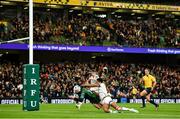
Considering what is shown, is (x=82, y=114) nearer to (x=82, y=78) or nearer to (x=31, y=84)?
(x=31, y=84)

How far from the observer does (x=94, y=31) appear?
150ft

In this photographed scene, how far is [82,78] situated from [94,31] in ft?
20.5

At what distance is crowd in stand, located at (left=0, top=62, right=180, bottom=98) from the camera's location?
37.5m

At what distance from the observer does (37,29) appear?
42.2m

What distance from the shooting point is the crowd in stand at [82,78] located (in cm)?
3752

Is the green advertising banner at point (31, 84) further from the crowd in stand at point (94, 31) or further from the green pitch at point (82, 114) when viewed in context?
the crowd in stand at point (94, 31)

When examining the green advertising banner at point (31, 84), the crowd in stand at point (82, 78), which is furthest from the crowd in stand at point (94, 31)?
the green advertising banner at point (31, 84)

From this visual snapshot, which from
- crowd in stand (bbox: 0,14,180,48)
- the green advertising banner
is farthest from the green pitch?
crowd in stand (bbox: 0,14,180,48)

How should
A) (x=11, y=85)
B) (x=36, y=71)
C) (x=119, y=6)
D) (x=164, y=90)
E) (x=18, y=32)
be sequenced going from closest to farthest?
(x=36, y=71), (x=11, y=85), (x=18, y=32), (x=164, y=90), (x=119, y=6)

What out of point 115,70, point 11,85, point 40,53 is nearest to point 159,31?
point 115,70

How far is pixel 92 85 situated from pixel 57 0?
24938mm

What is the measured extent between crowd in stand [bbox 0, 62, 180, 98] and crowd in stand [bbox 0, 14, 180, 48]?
2059 millimetres

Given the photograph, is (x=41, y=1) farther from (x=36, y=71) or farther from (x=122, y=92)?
(x=36, y=71)

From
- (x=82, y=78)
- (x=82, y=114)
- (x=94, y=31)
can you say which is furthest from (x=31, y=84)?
(x=94, y=31)
